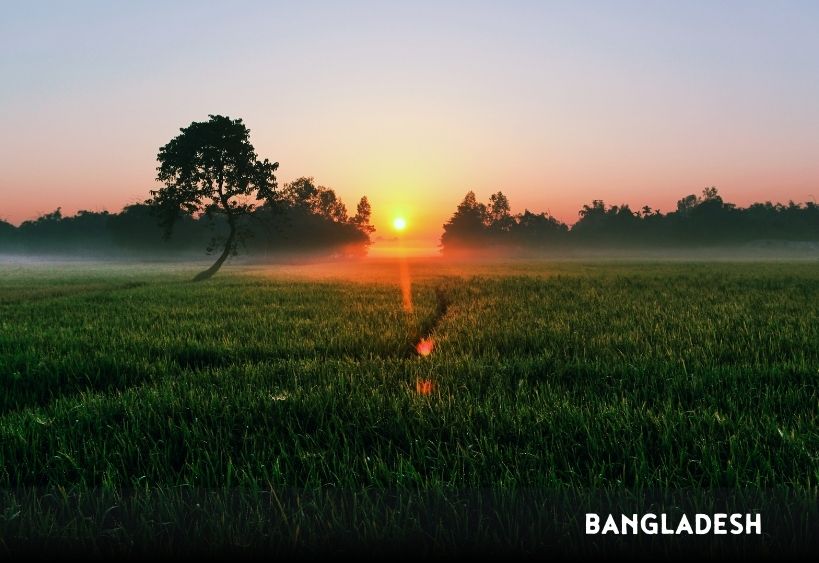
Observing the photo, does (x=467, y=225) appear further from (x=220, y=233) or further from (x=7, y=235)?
(x=7, y=235)

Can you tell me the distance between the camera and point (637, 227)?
496 ft

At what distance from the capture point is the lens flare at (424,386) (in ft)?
17.1

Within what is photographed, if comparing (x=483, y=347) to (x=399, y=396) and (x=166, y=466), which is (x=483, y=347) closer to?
(x=399, y=396)

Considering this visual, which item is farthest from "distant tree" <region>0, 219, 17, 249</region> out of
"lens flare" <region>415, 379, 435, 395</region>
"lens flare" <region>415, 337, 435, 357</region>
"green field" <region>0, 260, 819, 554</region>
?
"lens flare" <region>415, 379, 435, 395</region>

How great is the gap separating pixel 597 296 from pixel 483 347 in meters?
10.6

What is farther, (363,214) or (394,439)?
(363,214)

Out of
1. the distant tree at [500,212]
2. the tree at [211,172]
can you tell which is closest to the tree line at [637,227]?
the distant tree at [500,212]

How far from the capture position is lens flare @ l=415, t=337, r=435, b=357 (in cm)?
811

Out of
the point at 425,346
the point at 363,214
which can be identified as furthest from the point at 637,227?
the point at 425,346

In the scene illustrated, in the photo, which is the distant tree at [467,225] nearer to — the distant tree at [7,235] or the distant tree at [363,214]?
the distant tree at [363,214]

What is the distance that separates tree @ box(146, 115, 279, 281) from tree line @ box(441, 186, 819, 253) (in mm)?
104572

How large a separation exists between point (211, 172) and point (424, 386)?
38709 mm

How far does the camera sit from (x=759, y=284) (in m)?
23.1

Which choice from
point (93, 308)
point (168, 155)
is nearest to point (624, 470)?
point (93, 308)
